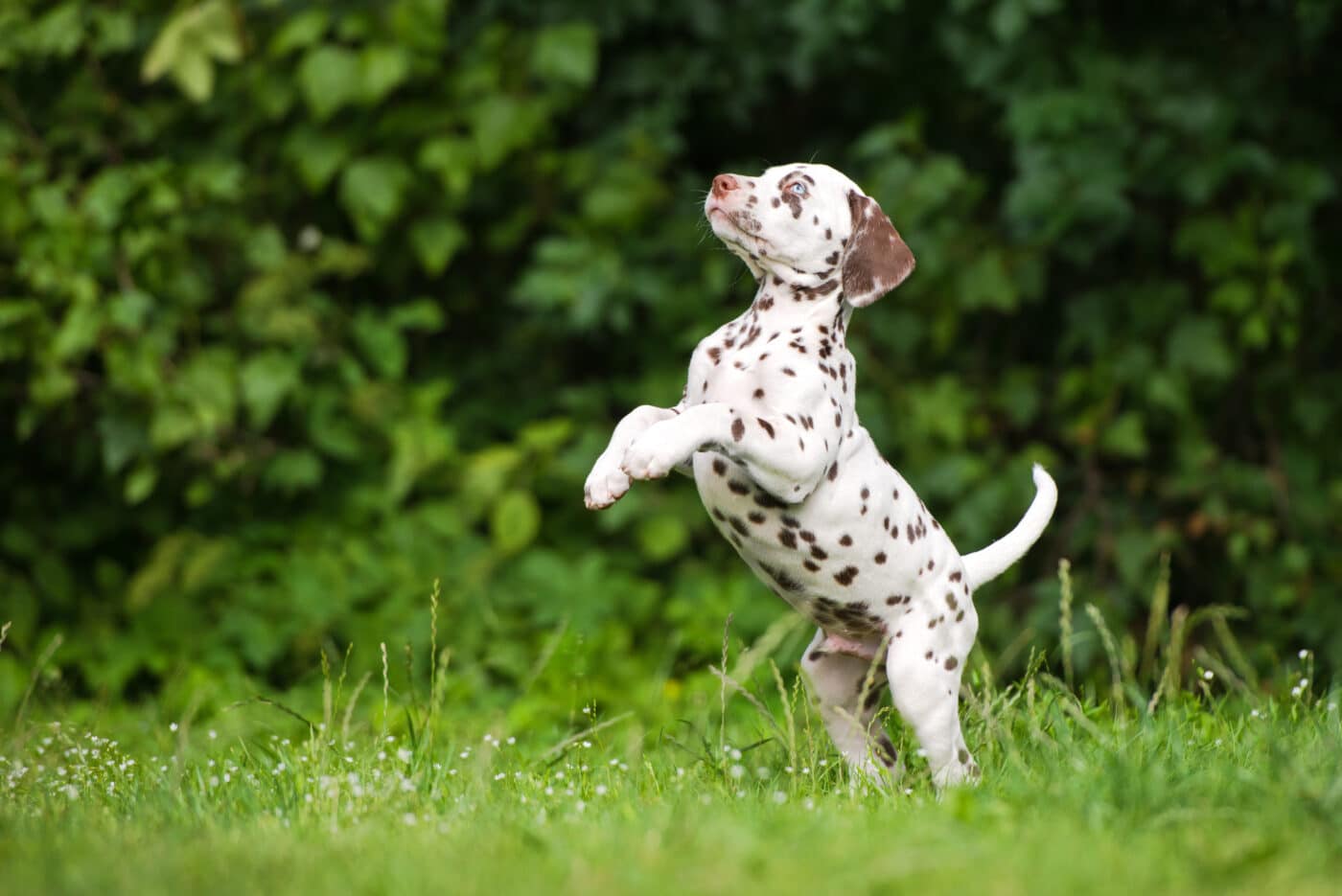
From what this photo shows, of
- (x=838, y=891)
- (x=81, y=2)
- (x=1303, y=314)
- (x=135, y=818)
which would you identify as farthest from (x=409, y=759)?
(x=1303, y=314)

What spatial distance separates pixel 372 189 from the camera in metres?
6.25

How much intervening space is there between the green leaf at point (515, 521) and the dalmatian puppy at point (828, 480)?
9.82 ft

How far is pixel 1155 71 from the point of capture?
5.82 metres

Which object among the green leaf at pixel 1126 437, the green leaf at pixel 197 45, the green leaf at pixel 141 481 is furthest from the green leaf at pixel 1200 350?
the green leaf at pixel 141 481

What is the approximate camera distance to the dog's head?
3.26m

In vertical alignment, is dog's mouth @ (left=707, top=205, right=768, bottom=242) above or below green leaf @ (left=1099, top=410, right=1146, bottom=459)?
above

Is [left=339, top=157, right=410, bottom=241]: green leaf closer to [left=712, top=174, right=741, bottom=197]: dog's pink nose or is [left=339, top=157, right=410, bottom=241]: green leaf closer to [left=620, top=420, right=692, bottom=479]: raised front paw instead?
[left=712, top=174, right=741, bottom=197]: dog's pink nose

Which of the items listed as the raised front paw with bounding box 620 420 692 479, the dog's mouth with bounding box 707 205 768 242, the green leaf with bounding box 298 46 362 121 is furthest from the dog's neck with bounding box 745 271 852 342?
the green leaf with bounding box 298 46 362 121

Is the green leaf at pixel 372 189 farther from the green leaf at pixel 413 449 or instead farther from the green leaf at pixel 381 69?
the green leaf at pixel 413 449

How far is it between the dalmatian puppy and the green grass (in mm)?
201

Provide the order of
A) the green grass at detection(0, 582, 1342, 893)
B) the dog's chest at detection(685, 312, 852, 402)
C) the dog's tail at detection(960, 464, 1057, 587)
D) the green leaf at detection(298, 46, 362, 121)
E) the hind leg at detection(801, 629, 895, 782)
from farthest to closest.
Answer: the green leaf at detection(298, 46, 362, 121) < the dog's tail at detection(960, 464, 1057, 587) < the hind leg at detection(801, 629, 895, 782) < the dog's chest at detection(685, 312, 852, 402) < the green grass at detection(0, 582, 1342, 893)

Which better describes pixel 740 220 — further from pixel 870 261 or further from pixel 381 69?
pixel 381 69

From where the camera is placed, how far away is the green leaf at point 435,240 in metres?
6.46

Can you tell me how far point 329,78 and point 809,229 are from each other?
3.38 metres
